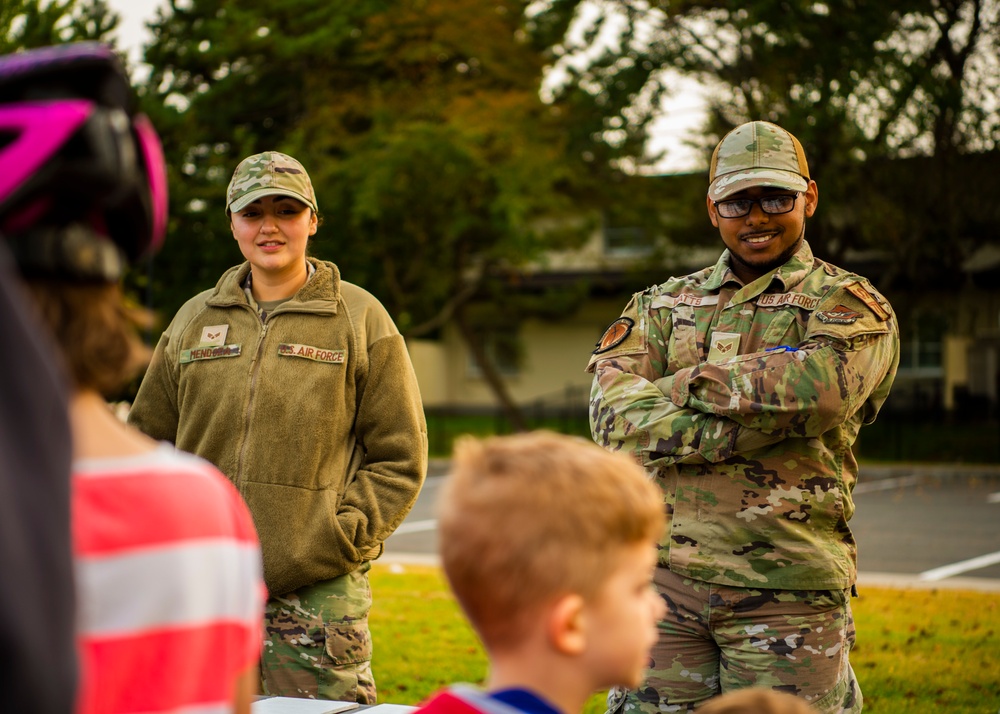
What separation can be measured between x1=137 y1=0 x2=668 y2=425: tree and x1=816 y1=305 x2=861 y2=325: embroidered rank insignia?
18325 mm

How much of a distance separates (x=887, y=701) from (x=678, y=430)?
11.0ft

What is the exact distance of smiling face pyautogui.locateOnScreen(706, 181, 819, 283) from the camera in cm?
364

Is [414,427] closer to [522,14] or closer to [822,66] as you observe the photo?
[822,66]

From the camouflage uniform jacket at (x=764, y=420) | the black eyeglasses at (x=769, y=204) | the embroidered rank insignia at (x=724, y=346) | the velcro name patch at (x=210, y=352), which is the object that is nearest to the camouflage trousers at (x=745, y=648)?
the camouflage uniform jacket at (x=764, y=420)

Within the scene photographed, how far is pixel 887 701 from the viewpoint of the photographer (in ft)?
19.9

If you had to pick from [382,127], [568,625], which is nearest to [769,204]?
[568,625]

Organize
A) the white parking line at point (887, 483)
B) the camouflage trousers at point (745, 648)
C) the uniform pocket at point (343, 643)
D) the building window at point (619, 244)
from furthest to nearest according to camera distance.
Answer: the building window at point (619, 244) < the white parking line at point (887, 483) < the uniform pocket at point (343, 643) < the camouflage trousers at point (745, 648)

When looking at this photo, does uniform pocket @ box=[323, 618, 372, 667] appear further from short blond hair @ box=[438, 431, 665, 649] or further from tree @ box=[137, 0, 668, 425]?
tree @ box=[137, 0, 668, 425]

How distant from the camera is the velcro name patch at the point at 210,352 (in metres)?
3.84

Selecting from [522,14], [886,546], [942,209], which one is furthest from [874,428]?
[886,546]

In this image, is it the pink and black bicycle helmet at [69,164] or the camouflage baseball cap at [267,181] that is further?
the camouflage baseball cap at [267,181]

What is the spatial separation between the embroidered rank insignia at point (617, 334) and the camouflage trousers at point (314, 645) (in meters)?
1.20

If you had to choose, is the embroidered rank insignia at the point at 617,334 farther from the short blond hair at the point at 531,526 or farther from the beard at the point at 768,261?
the short blond hair at the point at 531,526

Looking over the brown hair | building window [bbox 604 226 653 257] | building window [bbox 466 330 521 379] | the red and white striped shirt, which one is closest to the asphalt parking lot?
the red and white striped shirt
